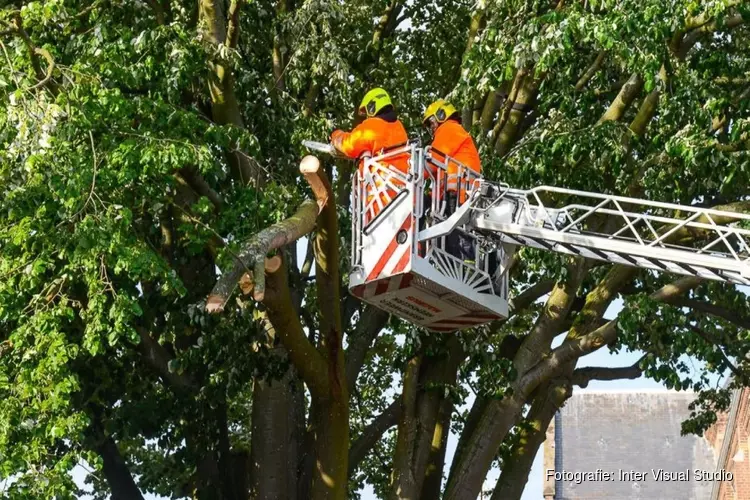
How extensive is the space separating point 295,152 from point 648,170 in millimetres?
4298

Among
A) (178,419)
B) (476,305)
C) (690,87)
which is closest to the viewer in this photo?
(476,305)

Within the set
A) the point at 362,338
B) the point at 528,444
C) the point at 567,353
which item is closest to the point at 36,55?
the point at 362,338

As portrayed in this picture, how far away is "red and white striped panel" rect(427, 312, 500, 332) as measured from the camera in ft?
46.3

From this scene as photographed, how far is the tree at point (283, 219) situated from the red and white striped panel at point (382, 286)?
571mm

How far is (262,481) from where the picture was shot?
17.1 metres

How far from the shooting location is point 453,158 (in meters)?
13.9

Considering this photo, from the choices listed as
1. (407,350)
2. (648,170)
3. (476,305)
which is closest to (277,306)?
(476,305)

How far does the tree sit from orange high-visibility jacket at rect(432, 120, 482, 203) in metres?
1.23

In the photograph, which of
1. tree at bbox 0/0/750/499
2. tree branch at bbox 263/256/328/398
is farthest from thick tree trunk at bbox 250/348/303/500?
tree branch at bbox 263/256/328/398

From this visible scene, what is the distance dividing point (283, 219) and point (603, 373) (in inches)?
254

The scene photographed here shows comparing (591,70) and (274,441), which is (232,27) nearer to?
(591,70)

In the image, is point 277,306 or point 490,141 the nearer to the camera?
point 277,306

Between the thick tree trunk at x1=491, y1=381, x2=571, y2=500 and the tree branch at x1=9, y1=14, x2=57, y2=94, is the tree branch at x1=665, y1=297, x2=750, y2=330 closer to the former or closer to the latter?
the thick tree trunk at x1=491, y1=381, x2=571, y2=500

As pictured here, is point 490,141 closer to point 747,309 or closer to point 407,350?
point 407,350
